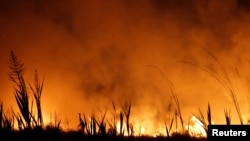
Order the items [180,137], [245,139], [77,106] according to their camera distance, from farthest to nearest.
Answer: [77,106] < [180,137] < [245,139]

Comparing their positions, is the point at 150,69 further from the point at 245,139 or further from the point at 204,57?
the point at 245,139

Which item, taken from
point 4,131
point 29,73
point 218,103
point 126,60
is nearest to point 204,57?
point 218,103

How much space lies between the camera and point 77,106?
18891 millimetres

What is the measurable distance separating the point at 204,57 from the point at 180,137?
12414mm

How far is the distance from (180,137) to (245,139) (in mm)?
1594

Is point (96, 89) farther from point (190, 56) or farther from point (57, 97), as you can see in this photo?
point (190, 56)

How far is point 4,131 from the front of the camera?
4.00 m

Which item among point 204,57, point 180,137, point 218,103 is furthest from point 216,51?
point 180,137

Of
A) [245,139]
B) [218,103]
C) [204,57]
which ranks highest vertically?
[204,57]

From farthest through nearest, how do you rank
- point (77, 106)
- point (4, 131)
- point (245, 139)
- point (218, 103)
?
point (77, 106), point (218, 103), point (4, 131), point (245, 139)

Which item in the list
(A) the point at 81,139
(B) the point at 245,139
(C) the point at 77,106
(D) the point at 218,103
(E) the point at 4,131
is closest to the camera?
(B) the point at 245,139

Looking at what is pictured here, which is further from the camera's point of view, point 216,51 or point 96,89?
point 96,89

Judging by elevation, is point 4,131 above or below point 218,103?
below

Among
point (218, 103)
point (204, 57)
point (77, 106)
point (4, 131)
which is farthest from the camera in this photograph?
point (77, 106)
